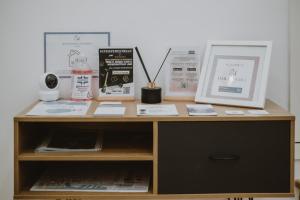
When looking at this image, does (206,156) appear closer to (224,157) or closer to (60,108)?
(224,157)

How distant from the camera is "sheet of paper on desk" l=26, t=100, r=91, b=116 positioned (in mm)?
1706

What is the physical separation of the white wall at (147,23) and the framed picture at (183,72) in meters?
0.06

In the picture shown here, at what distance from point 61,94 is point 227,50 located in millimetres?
817

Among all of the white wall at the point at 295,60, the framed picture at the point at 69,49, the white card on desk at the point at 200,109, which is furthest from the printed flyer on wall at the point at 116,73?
the white wall at the point at 295,60

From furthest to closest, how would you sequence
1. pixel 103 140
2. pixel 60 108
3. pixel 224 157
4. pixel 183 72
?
pixel 183 72, pixel 103 140, pixel 60 108, pixel 224 157

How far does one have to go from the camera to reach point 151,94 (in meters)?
1.89

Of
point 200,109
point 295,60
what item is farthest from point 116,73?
point 295,60

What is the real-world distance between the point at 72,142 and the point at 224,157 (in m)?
0.65

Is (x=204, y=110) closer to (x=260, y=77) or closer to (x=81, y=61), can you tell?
(x=260, y=77)

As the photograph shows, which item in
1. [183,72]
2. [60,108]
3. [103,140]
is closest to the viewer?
[60,108]

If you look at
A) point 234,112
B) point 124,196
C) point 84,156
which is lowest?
point 124,196

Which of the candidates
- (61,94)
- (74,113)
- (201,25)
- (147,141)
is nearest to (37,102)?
(61,94)

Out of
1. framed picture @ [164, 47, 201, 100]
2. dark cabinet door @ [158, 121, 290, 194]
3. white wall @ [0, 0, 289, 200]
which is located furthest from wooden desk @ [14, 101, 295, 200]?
white wall @ [0, 0, 289, 200]

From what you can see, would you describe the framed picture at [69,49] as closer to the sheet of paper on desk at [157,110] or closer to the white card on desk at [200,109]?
the sheet of paper on desk at [157,110]
